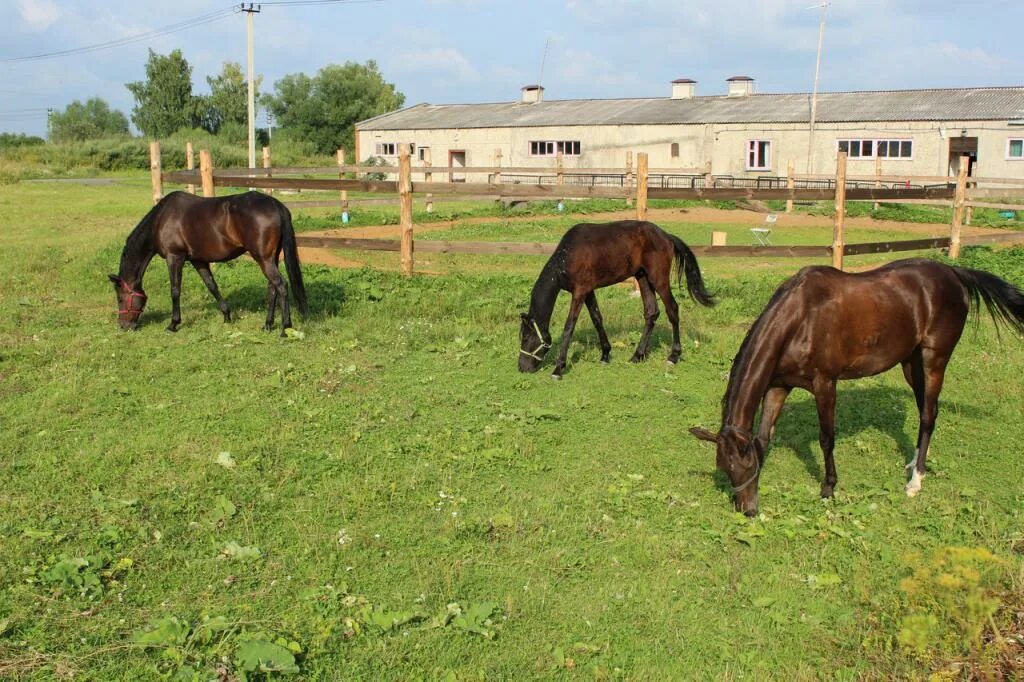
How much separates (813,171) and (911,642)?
33119 mm

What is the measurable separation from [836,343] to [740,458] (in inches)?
40.1

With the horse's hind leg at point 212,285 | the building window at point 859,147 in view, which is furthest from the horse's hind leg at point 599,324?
the building window at point 859,147

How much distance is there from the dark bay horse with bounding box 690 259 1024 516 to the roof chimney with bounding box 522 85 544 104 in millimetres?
40988

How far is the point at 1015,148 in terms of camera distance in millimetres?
30766

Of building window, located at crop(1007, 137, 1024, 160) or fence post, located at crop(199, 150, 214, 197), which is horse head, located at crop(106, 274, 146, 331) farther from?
building window, located at crop(1007, 137, 1024, 160)

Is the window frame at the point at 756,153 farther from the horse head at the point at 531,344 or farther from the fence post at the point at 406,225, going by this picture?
the horse head at the point at 531,344

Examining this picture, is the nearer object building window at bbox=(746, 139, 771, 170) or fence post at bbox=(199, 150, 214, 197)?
fence post at bbox=(199, 150, 214, 197)

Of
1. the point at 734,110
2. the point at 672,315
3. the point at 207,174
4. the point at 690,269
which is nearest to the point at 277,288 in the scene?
the point at 207,174

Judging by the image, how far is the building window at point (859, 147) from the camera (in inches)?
1303

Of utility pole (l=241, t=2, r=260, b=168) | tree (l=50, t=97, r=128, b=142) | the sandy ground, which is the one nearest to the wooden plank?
the sandy ground

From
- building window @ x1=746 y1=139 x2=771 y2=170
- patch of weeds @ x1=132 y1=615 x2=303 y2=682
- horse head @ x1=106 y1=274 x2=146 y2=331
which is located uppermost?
building window @ x1=746 y1=139 x2=771 y2=170

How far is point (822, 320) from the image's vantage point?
5.42 meters

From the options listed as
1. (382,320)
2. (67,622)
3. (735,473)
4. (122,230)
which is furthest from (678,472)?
(122,230)

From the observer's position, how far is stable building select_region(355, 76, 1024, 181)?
31.6 metres
